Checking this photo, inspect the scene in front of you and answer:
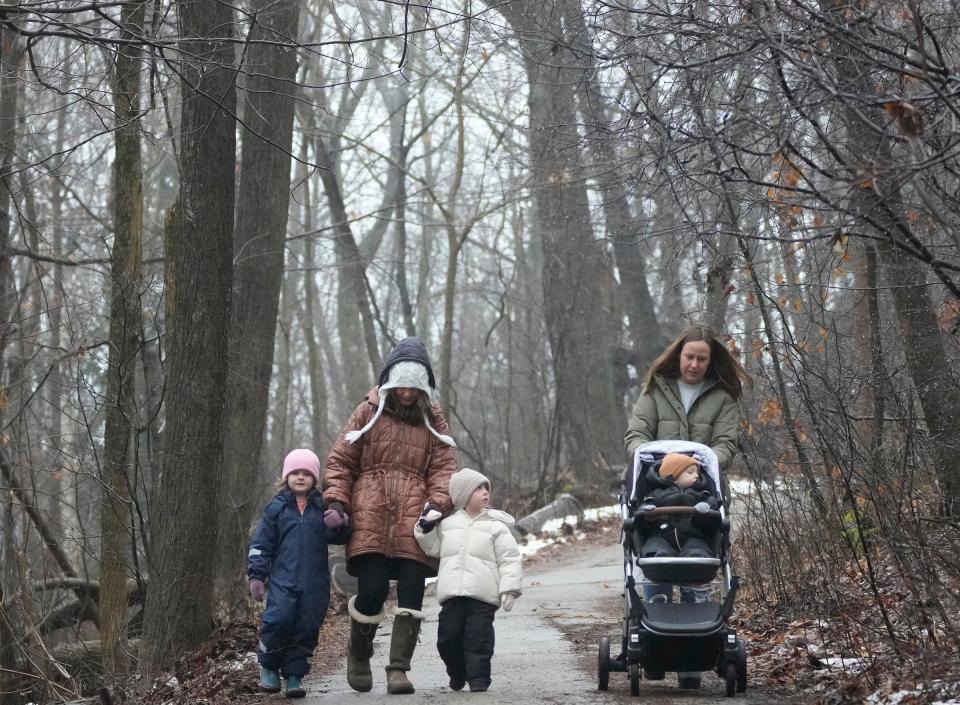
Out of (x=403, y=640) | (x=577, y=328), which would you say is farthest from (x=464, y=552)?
(x=577, y=328)

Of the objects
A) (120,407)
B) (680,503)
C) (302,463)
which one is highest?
(120,407)

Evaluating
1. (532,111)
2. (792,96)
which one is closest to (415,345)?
(792,96)

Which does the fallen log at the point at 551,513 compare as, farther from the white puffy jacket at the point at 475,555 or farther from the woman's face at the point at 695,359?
the woman's face at the point at 695,359

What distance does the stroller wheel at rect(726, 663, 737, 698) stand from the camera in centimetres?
650

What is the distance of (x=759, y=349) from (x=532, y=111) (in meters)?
Answer: 11.2

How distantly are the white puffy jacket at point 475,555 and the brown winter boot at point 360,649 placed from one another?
53 centimetres

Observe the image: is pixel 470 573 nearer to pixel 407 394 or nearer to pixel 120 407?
pixel 407 394

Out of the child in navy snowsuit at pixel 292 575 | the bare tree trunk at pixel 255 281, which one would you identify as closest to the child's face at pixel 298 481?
the child in navy snowsuit at pixel 292 575

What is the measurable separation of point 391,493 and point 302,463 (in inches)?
24.7

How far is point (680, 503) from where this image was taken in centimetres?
649

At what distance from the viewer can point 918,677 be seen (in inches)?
224

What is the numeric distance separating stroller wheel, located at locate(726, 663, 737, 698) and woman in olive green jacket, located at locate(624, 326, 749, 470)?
1.31 metres

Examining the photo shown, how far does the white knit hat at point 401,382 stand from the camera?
749cm

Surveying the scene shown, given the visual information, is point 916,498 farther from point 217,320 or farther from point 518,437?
point 518,437
